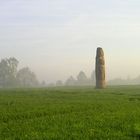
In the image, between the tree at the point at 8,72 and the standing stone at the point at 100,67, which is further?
the tree at the point at 8,72

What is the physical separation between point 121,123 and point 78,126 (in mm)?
2754

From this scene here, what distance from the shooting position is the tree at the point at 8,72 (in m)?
157

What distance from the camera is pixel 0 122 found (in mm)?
23359

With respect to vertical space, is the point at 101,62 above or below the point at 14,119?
above

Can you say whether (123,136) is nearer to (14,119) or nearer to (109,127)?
(109,127)

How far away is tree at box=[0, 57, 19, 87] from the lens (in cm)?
15662

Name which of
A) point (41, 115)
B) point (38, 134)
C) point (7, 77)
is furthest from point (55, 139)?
point (7, 77)

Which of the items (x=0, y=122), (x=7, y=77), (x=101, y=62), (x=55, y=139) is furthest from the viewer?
(x=7, y=77)

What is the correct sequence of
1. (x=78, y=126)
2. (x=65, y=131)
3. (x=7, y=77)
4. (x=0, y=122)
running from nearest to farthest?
(x=65, y=131), (x=78, y=126), (x=0, y=122), (x=7, y=77)

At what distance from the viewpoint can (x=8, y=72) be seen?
15762 centimetres

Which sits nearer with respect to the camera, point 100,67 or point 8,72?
point 100,67

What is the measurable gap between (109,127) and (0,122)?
7043 mm

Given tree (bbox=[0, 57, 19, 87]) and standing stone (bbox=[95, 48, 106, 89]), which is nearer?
standing stone (bbox=[95, 48, 106, 89])

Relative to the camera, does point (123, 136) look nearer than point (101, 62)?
Yes
